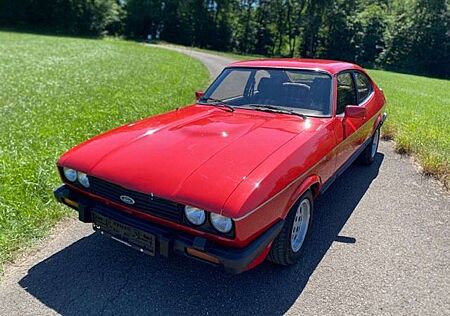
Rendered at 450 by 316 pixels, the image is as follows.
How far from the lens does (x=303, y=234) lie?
9.86 feet

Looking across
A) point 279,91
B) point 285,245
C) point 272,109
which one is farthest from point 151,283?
point 279,91

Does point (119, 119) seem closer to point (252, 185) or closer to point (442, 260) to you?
point (252, 185)

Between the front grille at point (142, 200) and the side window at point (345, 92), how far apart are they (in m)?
2.10

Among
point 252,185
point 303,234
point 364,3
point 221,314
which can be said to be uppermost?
point 364,3

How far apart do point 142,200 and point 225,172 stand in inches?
23.7

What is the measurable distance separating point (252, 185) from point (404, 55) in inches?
1900

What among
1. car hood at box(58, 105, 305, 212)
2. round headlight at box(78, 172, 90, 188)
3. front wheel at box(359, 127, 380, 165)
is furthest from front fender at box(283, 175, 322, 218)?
front wheel at box(359, 127, 380, 165)

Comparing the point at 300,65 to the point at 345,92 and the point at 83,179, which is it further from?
the point at 83,179

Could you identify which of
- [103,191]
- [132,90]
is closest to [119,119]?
[132,90]

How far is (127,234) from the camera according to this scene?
2.48 meters

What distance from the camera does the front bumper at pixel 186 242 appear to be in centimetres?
215

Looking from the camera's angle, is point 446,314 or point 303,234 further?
point 303,234

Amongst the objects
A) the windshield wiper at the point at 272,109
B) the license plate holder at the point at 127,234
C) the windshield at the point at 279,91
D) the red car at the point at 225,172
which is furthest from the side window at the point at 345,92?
the license plate holder at the point at 127,234

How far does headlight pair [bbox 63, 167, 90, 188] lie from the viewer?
266cm
